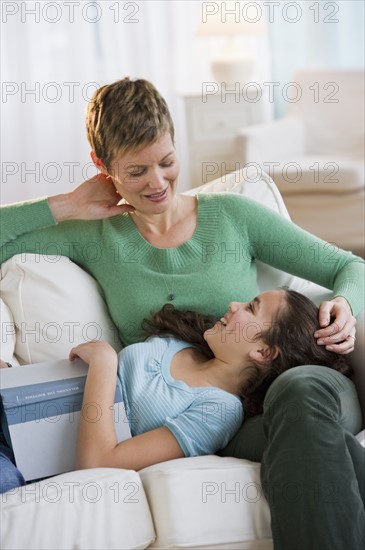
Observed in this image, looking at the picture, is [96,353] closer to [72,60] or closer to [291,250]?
[291,250]

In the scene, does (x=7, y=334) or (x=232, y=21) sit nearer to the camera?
(x=7, y=334)

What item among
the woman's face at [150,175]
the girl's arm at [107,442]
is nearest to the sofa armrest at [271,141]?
the woman's face at [150,175]

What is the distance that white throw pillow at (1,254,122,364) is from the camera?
201cm

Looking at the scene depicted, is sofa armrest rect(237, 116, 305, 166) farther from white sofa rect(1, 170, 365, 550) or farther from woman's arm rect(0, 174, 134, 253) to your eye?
white sofa rect(1, 170, 365, 550)

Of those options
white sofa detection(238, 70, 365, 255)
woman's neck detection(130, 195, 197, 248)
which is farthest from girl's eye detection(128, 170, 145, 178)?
white sofa detection(238, 70, 365, 255)

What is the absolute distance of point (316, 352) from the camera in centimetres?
180

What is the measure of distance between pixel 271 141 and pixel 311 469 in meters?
3.09

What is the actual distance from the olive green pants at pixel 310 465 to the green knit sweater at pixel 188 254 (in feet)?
1.38

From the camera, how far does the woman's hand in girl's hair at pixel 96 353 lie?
175 centimetres

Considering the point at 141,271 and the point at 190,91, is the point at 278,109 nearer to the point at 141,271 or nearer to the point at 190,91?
the point at 190,91

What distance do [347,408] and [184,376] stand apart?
35 centimetres

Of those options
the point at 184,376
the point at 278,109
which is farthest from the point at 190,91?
the point at 184,376

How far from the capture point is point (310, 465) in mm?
1473

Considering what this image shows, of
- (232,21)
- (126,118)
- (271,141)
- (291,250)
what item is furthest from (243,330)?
(232,21)
